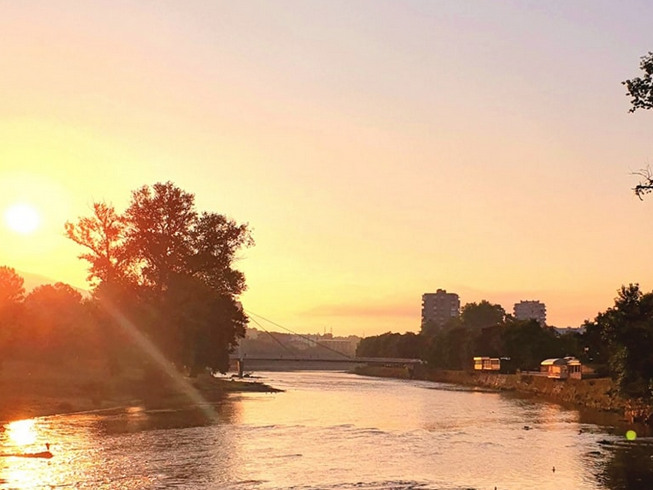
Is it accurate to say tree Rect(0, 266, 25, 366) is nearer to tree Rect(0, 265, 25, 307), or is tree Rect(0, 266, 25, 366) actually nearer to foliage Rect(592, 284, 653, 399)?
tree Rect(0, 265, 25, 307)

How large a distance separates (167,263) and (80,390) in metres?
18.8

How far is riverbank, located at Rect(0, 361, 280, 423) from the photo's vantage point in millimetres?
79188

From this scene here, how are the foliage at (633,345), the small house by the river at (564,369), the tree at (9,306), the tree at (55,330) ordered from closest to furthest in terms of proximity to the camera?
the foliage at (633,345) → the tree at (9,306) → the tree at (55,330) → the small house by the river at (564,369)

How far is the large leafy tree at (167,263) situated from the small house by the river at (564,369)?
6541 cm

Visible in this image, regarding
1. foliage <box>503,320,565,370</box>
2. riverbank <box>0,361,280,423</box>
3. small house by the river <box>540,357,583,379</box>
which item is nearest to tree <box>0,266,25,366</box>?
riverbank <box>0,361,280,423</box>

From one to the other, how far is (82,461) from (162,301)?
52938mm

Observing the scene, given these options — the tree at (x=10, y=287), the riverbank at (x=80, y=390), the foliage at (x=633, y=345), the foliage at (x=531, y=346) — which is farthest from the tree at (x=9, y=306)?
the foliage at (x=531, y=346)

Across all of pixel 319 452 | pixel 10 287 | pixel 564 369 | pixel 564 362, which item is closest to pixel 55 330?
pixel 10 287

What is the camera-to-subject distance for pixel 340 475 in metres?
47.3

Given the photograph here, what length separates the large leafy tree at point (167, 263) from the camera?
98875mm

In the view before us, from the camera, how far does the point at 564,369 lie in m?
151

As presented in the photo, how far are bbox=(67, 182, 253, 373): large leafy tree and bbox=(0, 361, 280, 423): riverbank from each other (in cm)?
575

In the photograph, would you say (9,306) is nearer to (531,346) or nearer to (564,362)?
(564,362)

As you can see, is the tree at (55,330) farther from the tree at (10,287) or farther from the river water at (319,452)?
the river water at (319,452)
